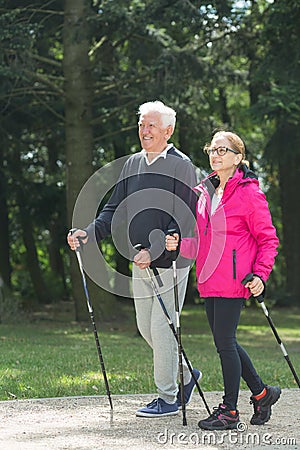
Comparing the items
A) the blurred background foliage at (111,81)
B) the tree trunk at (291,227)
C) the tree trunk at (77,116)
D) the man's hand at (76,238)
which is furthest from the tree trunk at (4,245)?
the man's hand at (76,238)

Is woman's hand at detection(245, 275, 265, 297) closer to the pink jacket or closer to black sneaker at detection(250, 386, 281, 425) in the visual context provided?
the pink jacket

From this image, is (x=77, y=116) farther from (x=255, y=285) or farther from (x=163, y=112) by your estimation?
(x=255, y=285)

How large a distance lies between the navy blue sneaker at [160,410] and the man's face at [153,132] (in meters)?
1.78

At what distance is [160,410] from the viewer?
21.0 feet

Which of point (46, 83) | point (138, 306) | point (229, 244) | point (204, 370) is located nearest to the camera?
point (229, 244)

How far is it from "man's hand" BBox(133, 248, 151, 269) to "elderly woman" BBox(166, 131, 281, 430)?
0.70 feet

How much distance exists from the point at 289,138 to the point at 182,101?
2.14m

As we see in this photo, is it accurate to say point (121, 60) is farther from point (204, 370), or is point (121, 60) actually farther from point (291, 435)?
point (291, 435)

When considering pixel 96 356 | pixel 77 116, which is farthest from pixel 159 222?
pixel 77 116

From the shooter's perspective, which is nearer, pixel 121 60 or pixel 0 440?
pixel 0 440

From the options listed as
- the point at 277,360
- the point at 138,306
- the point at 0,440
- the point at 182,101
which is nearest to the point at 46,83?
the point at 182,101

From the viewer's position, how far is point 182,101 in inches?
672

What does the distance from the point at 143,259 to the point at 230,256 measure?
25.3 inches

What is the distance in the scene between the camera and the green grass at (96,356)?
26.2 ft
